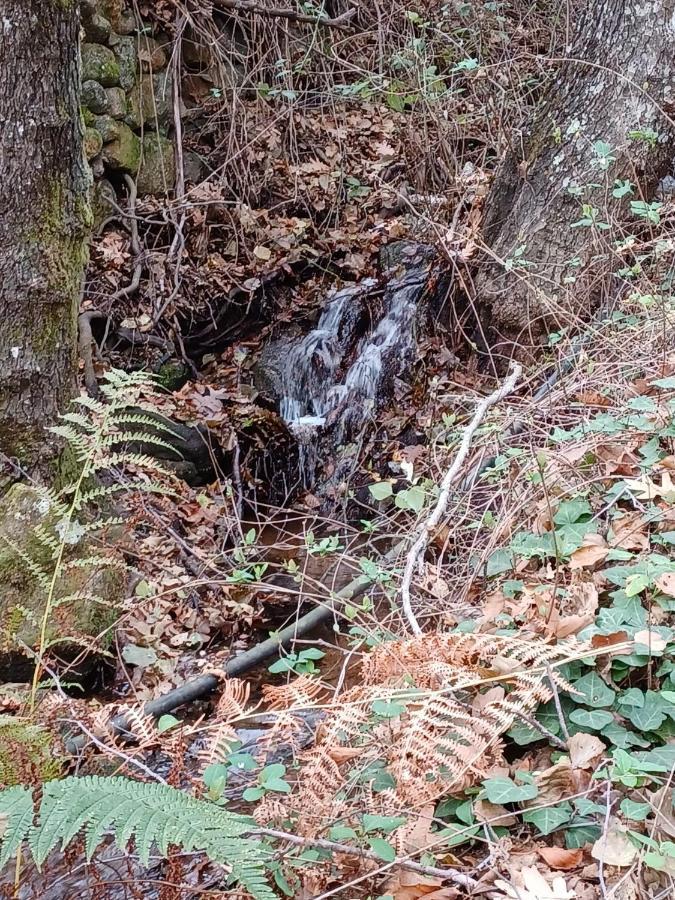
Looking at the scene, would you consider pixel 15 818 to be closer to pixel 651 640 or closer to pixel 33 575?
pixel 651 640

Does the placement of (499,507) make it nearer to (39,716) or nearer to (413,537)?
(413,537)

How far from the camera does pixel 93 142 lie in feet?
18.1

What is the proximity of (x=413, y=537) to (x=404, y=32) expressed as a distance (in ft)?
19.5

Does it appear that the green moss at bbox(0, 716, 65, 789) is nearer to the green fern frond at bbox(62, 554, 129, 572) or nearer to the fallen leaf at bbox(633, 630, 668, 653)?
the green fern frond at bbox(62, 554, 129, 572)

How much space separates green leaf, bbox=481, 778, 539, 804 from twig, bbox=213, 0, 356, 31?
647 centimetres

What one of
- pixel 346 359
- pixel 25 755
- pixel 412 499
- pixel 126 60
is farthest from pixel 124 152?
pixel 25 755

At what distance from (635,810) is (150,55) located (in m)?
6.48

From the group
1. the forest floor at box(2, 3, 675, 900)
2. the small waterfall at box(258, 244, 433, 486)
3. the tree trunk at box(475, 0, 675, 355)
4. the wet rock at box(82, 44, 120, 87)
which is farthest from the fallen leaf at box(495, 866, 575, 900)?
the wet rock at box(82, 44, 120, 87)

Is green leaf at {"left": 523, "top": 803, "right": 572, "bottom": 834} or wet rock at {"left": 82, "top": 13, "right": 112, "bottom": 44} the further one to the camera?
wet rock at {"left": 82, "top": 13, "right": 112, "bottom": 44}

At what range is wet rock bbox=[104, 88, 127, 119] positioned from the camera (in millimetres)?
5703

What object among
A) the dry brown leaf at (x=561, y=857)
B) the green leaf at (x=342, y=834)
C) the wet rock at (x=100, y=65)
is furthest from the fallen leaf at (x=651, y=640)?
the wet rock at (x=100, y=65)

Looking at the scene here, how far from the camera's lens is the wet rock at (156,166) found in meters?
6.09

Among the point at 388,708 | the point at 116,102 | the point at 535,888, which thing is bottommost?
the point at 535,888

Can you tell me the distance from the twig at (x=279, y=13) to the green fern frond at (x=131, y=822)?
21.1 ft
